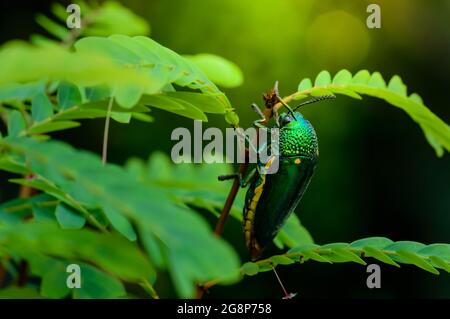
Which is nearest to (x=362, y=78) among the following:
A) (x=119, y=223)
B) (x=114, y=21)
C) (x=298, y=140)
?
(x=298, y=140)

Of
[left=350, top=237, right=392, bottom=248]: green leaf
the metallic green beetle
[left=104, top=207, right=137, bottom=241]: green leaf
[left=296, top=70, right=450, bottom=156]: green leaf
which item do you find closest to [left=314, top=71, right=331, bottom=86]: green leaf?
[left=296, top=70, right=450, bottom=156]: green leaf

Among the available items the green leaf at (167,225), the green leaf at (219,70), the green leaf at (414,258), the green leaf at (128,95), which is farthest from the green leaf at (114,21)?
the green leaf at (167,225)

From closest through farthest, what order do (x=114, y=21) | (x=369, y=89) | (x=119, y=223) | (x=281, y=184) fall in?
1. (x=119, y=223)
2. (x=369, y=89)
3. (x=281, y=184)
4. (x=114, y=21)

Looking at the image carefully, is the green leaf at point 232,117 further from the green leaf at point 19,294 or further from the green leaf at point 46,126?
the green leaf at point 19,294

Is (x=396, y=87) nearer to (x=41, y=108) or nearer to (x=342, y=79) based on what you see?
(x=342, y=79)

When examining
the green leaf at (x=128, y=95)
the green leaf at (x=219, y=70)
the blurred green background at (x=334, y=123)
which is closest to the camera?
the green leaf at (x=128, y=95)
